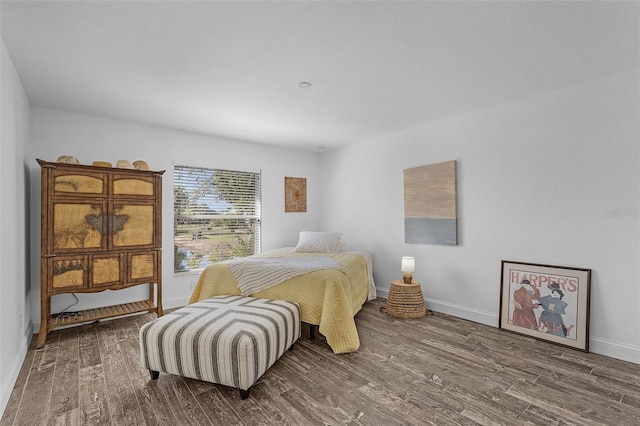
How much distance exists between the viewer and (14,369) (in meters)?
2.28

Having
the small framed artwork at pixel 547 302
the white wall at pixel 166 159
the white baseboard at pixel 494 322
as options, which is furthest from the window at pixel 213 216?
the small framed artwork at pixel 547 302

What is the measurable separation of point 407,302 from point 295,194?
2.66m

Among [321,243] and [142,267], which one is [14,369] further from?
[321,243]

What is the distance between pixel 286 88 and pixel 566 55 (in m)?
2.22

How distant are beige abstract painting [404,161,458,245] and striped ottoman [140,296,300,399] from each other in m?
2.34

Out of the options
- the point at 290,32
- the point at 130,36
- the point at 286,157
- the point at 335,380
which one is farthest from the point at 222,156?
the point at 335,380

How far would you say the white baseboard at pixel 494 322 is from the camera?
2561 millimetres

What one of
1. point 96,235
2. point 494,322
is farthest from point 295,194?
point 494,322

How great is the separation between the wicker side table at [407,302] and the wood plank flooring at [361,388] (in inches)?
25.3

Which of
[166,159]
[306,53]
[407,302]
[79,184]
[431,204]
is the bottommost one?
[407,302]

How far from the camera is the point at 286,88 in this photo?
2.85 metres

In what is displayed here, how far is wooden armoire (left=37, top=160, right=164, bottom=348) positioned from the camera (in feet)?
9.68

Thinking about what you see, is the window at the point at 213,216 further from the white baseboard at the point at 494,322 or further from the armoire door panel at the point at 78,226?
the white baseboard at the point at 494,322

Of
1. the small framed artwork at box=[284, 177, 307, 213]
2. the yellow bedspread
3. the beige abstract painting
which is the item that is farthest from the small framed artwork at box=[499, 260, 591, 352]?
the small framed artwork at box=[284, 177, 307, 213]
